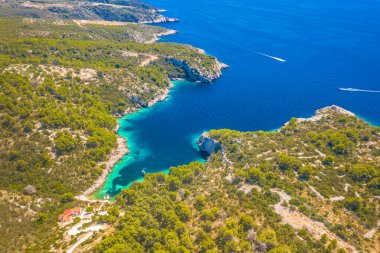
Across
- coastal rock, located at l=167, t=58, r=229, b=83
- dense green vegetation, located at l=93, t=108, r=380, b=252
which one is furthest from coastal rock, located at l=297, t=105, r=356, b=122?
coastal rock, located at l=167, t=58, r=229, b=83

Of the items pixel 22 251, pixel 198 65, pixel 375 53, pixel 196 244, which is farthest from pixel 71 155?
pixel 375 53

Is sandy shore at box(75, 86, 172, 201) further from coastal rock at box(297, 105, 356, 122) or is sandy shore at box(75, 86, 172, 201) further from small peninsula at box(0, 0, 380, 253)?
coastal rock at box(297, 105, 356, 122)

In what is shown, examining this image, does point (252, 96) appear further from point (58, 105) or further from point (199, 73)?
point (58, 105)

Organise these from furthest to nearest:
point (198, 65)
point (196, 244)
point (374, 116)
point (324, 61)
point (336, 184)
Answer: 1. point (324, 61)
2. point (198, 65)
3. point (374, 116)
4. point (336, 184)
5. point (196, 244)

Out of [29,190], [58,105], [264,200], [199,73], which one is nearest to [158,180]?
[264,200]

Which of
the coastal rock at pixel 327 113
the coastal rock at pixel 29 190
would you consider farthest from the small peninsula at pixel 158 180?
the coastal rock at pixel 327 113

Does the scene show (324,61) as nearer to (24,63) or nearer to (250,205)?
(250,205)

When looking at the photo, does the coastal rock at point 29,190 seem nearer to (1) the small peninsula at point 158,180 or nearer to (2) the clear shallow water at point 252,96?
(1) the small peninsula at point 158,180
